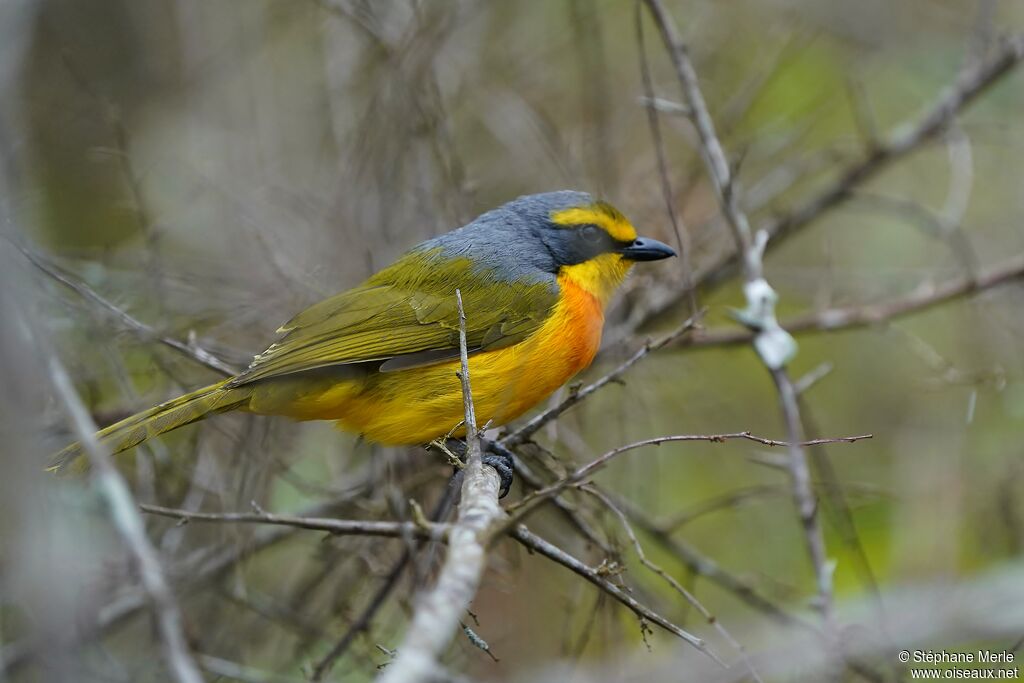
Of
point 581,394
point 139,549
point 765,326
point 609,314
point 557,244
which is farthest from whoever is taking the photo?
point 609,314

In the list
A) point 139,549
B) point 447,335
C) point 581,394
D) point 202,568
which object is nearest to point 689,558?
point 581,394

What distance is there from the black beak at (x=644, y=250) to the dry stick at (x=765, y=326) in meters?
0.39

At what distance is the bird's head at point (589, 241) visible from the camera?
4363 mm

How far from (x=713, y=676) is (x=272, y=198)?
12.9 feet

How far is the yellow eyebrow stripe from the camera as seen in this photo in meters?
4.35

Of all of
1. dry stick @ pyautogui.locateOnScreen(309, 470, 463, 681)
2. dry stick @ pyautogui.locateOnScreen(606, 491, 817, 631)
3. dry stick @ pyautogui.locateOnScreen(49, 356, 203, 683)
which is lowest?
dry stick @ pyautogui.locateOnScreen(606, 491, 817, 631)

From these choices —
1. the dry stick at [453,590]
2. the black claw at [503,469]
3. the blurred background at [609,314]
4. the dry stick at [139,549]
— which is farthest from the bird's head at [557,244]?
the dry stick at [139,549]

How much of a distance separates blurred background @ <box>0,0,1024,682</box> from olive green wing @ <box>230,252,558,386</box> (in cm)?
44

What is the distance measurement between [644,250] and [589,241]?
246 millimetres

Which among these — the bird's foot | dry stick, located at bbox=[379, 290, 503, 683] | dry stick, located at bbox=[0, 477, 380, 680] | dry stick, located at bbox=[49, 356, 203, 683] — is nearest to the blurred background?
dry stick, located at bbox=[0, 477, 380, 680]

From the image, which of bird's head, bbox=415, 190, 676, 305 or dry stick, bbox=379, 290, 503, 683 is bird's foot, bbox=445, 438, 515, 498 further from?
dry stick, bbox=379, 290, 503, 683

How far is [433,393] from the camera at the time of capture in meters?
3.95

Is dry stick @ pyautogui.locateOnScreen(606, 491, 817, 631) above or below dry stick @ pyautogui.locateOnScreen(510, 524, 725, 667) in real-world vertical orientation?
below

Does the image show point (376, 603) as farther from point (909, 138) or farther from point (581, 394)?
point (909, 138)
